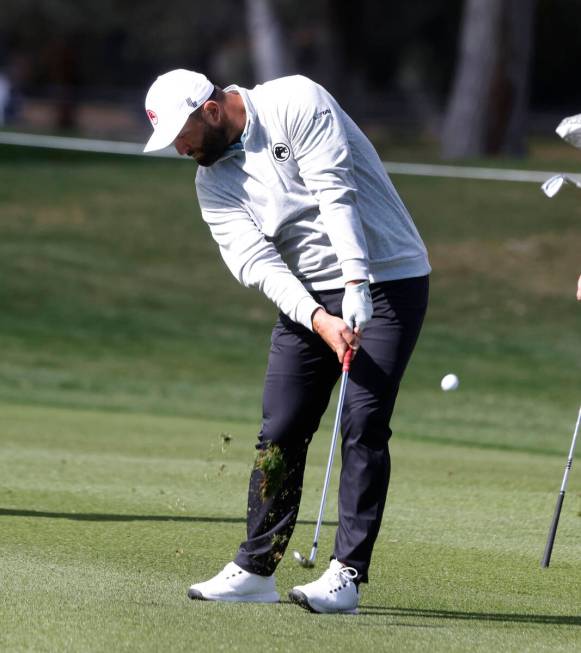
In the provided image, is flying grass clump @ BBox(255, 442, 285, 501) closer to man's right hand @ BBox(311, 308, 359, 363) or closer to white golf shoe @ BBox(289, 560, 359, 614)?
white golf shoe @ BBox(289, 560, 359, 614)

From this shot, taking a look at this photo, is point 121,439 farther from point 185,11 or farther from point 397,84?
point 397,84

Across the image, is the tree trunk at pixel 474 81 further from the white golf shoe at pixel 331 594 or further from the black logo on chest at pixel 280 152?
the white golf shoe at pixel 331 594

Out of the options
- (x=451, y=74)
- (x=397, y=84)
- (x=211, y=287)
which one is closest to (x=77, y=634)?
(x=211, y=287)

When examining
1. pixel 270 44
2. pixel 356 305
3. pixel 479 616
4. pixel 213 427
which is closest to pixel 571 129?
pixel 356 305

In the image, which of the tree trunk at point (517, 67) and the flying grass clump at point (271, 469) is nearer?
the flying grass clump at point (271, 469)

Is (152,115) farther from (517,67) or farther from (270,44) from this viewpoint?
(270,44)

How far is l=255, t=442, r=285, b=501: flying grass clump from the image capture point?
5.45 meters

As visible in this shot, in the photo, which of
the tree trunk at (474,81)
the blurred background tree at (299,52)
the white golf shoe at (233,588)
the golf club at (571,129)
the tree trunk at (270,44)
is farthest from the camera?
the blurred background tree at (299,52)

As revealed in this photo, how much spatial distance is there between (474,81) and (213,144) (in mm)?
24401

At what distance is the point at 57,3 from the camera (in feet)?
153

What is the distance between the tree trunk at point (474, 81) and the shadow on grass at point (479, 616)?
23661 millimetres

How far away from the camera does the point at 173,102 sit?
5.23 metres

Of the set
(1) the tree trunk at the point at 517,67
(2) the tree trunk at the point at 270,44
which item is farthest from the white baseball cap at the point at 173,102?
(2) the tree trunk at the point at 270,44

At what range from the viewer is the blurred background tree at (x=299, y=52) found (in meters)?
42.8
